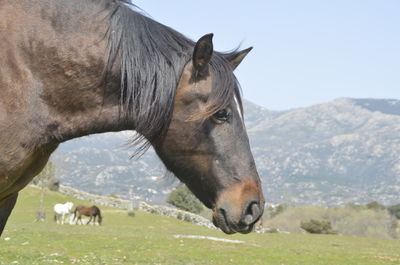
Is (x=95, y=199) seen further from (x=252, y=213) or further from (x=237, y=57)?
(x=252, y=213)

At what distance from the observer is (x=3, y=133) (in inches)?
156

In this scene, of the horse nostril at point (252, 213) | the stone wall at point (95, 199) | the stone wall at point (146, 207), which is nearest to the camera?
the horse nostril at point (252, 213)

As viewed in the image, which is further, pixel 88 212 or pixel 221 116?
pixel 88 212

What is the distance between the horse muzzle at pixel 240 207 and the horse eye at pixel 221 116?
52 centimetres

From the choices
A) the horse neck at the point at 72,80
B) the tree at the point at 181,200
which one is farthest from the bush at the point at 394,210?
the horse neck at the point at 72,80

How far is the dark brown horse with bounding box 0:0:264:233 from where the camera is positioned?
4195 mm

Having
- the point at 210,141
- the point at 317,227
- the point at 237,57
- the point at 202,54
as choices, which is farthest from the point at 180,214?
the point at 202,54

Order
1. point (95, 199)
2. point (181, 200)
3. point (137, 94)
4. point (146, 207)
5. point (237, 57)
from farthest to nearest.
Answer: point (181, 200) < point (95, 199) < point (146, 207) < point (237, 57) < point (137, 94)

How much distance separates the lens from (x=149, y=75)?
4316mm

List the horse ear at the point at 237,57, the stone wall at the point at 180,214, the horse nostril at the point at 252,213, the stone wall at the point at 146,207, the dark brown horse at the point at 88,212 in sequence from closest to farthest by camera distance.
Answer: the horse nostril at the point at 252,213 < the horse ear at the point at 237,57 < the dark brown horse at the point at 88,212 < the stone wall at the point at 180,214 < the stone wall at the point at 146,207

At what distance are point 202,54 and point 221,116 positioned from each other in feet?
1.65

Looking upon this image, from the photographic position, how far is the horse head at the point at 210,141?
4258mm

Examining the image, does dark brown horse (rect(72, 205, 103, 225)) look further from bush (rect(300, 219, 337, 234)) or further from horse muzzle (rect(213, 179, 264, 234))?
horse muzzle (rect(213, 179, 264, 234))

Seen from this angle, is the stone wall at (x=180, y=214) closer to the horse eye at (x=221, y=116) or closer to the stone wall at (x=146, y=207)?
the stone wall at (x=146, y=207)
